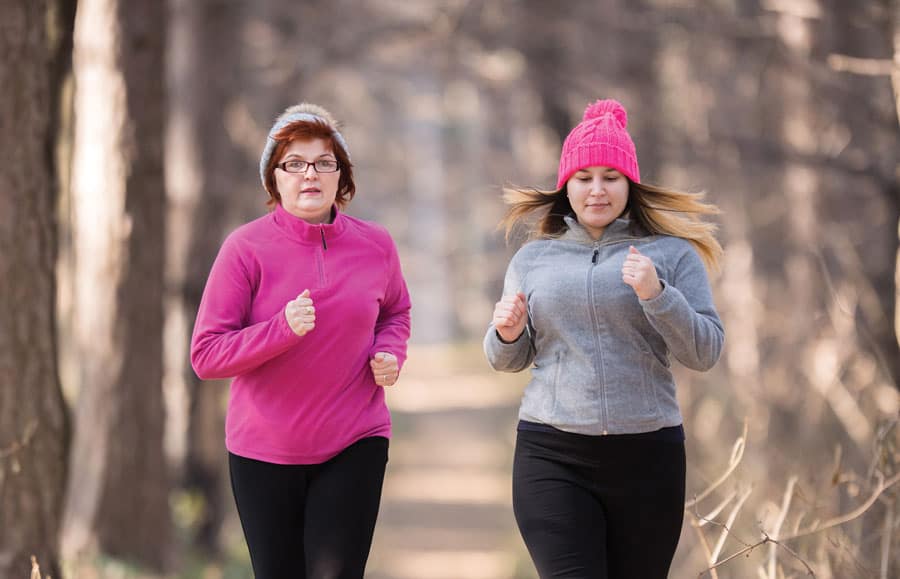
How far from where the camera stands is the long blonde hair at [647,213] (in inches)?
166

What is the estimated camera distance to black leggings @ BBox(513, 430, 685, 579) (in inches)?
156

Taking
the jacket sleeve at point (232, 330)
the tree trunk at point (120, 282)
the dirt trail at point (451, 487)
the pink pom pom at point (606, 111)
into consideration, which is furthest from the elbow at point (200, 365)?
the dirt trail at point (451, 487)

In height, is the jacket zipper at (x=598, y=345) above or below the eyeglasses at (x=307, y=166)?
below

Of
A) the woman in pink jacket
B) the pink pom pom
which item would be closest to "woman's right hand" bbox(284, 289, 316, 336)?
the woman in pink jacket

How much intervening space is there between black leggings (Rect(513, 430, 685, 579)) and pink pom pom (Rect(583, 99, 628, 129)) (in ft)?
3.56

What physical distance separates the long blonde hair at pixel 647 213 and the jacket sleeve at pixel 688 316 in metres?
0.10

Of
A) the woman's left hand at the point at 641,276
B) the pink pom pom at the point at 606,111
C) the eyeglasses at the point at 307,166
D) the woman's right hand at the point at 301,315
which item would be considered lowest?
the woman's right hand at the point at 301,315

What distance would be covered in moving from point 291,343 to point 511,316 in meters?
0.71

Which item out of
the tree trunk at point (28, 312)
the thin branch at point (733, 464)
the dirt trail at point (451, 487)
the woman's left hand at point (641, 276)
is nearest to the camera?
the woman's left hand at point (641, 276)

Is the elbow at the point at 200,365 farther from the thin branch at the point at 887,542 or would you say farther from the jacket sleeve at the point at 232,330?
the thin branch at the point at 887,542

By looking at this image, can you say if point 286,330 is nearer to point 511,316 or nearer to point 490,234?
point 511,316

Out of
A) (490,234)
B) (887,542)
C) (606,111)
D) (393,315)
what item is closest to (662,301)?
(606,111)

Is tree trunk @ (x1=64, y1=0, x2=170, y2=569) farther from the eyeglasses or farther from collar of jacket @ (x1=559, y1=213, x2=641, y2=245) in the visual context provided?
collar of jacket @ (x1=559, y1=213, x2=641, y2=245)

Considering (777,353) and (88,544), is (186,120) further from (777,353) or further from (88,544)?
(777,353)
